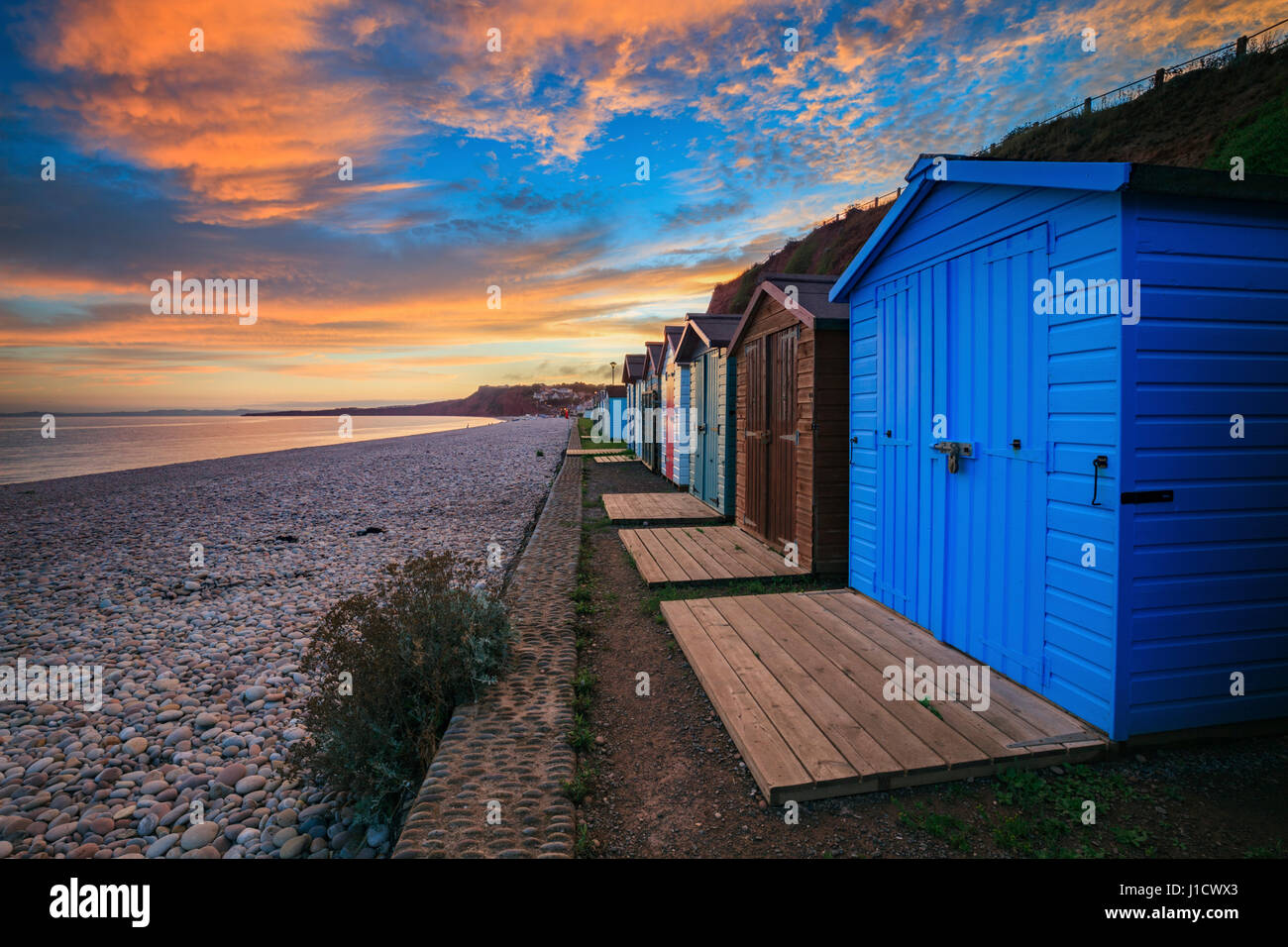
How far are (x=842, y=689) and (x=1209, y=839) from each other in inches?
67.8

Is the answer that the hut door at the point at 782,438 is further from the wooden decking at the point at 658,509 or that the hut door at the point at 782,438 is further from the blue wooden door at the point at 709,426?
the blue wooden door at the point at 709,426

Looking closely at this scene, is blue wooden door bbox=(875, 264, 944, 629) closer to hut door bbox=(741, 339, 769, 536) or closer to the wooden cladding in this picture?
the wooden cladding

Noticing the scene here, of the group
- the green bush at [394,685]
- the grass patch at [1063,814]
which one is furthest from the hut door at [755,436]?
the grass patch at [1063,814]

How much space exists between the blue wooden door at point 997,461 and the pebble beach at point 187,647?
374 cm

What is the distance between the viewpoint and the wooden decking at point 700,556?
6.96 meters

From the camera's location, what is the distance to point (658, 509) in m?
11.5

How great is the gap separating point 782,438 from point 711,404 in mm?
4329

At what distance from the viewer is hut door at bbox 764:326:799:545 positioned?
761 centimetres

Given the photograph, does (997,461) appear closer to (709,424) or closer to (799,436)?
(799,436)

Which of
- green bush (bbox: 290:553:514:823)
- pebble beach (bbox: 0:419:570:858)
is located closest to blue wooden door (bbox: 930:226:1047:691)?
green bush (bbox: 290:553:514:823)

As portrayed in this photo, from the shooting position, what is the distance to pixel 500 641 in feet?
14.7
